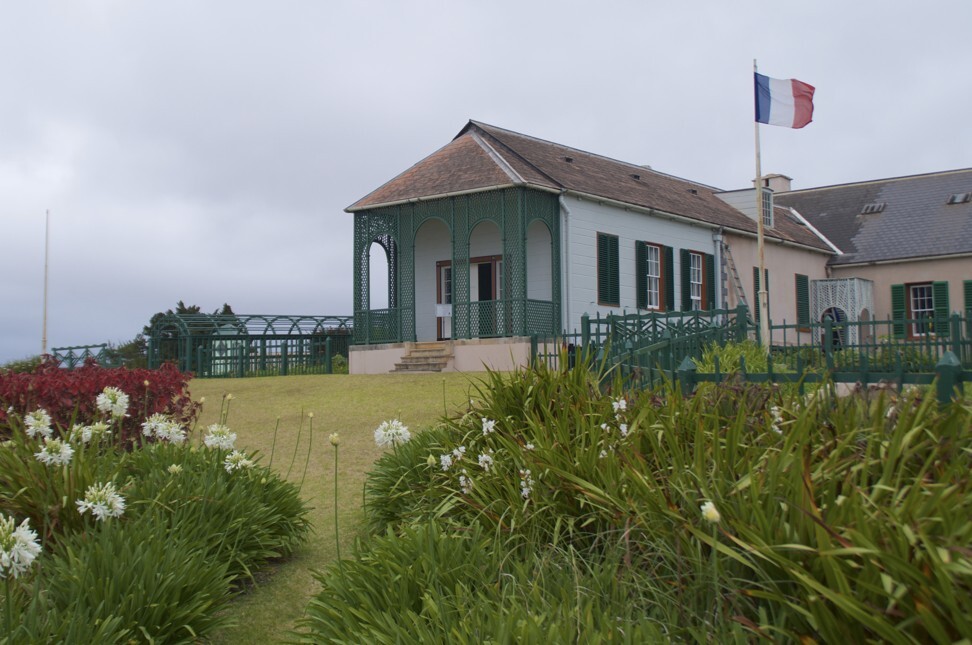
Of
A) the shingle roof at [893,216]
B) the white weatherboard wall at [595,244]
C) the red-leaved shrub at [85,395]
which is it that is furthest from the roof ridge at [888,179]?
the red-leaved shrub at [85,395]

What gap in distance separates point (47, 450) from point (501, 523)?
255cm

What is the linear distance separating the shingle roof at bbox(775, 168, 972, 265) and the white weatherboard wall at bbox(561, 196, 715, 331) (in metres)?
10.1

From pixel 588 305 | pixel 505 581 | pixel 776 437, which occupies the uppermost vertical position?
pixel 588 305

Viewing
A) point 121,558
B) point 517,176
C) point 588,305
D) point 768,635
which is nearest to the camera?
point 768,635

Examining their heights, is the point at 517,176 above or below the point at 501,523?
above

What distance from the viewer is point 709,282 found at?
2497cm

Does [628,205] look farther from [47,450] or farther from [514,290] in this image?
[47,450]

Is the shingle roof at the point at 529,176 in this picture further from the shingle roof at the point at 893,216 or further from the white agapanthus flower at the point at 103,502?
the white agapanthus flower at the point at 103,502

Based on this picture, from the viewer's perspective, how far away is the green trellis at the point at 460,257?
65.0ft

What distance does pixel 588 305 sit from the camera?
69.2 feet

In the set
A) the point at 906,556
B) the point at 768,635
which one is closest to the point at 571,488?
the point at 768,635

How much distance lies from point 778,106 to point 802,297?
12186 millimetres

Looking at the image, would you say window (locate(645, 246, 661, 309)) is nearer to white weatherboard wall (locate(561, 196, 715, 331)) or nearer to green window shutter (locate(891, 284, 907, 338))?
white weatherboard wall (locate(561, 196, 715, 331))

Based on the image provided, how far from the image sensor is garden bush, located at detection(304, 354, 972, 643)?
9.89 feet
